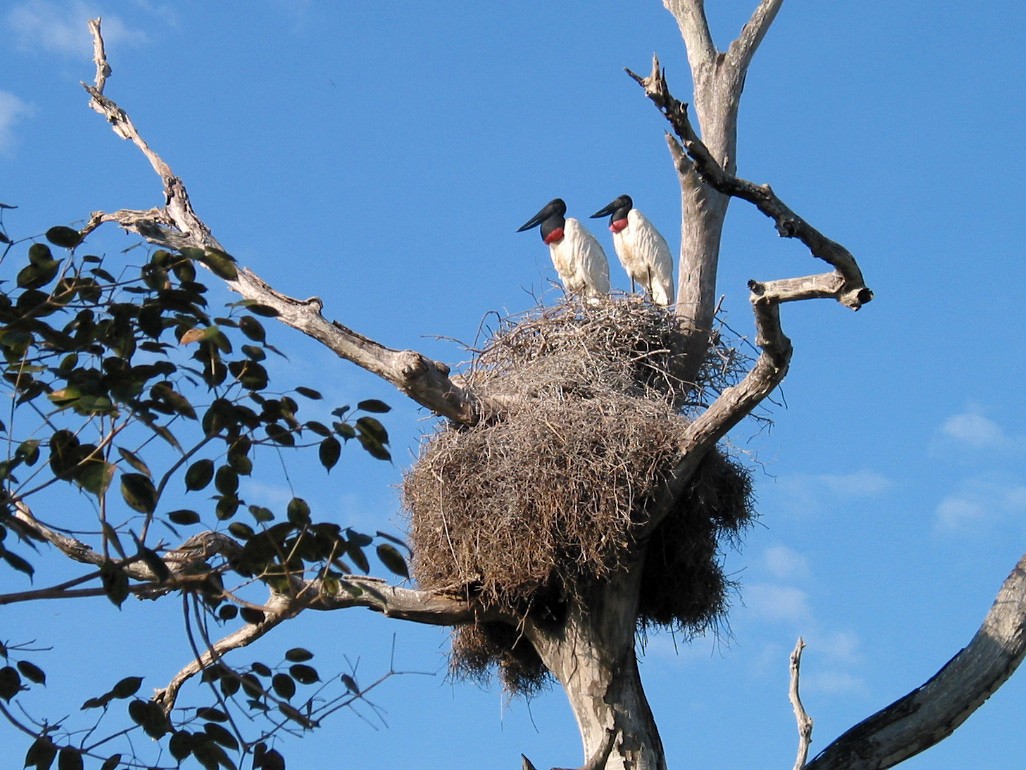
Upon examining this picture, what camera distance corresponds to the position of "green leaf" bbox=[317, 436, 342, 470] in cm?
335

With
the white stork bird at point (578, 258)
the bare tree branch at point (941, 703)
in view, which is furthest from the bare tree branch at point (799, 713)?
the white stork bird at point (578, 258)

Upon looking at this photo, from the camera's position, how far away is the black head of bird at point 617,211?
1053 centimetres

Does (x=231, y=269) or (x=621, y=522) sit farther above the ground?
(x=621, y=522)

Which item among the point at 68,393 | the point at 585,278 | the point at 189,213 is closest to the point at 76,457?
the point at 68,393

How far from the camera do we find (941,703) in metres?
5.74

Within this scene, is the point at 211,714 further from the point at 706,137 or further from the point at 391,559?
the point at 706,137

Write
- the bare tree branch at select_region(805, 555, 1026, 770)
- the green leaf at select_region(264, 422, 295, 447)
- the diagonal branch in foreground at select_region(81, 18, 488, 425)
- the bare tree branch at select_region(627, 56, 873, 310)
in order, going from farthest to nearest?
the diagonal branch in foreground at select_region(81, 18, 488, 425), the bare tree branch at select_region(805, 555, 1026, 770), the bare tree branch at select_region(627, 56, 873, 310), the green leaf at select_region(264, 422, 295, 447)

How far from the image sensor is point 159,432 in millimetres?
3074

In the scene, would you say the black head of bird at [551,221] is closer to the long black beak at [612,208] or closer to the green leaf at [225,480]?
the long black beak at [612,208]

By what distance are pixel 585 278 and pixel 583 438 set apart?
3661mm

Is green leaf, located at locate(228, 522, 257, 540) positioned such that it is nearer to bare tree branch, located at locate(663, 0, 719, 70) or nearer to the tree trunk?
the tree trunk

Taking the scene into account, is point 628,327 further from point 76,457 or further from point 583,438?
point 76,457

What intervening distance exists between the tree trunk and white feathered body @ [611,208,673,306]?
3.63 metres

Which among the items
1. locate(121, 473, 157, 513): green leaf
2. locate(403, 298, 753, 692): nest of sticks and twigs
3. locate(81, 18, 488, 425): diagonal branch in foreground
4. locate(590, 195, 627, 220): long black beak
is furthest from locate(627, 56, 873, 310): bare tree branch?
locate(590, 195, 627, 220): long black beak
